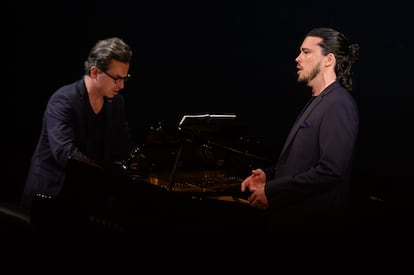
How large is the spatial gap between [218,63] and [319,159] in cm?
204

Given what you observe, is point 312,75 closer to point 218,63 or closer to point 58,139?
point 58,139

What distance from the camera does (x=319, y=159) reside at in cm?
272

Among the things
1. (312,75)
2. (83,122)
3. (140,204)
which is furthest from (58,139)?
(312,75)

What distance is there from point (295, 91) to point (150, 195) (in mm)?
2004

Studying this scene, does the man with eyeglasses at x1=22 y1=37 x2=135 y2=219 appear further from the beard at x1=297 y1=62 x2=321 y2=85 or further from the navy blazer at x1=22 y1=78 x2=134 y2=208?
the beard at x1=297 y1=62 x2=321 y2=85

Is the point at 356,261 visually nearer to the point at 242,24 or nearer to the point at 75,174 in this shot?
the point at 75,174

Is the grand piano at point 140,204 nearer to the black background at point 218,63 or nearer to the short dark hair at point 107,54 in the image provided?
the short dark hair at point 107,54

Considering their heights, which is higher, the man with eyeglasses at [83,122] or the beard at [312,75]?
the beard at [312,75]

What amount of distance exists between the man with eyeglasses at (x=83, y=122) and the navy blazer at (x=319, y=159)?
108 cm

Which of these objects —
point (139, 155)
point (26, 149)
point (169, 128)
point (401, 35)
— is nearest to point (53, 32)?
point (26, 149)

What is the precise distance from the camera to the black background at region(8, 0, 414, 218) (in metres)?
4.01

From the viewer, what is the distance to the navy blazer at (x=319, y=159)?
8.80 feet

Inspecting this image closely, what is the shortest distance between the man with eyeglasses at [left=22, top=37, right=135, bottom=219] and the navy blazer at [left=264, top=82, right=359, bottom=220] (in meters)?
1.08

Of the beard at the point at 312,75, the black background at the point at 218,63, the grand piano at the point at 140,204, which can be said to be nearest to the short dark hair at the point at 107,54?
the grand piano at the point at 140,204
